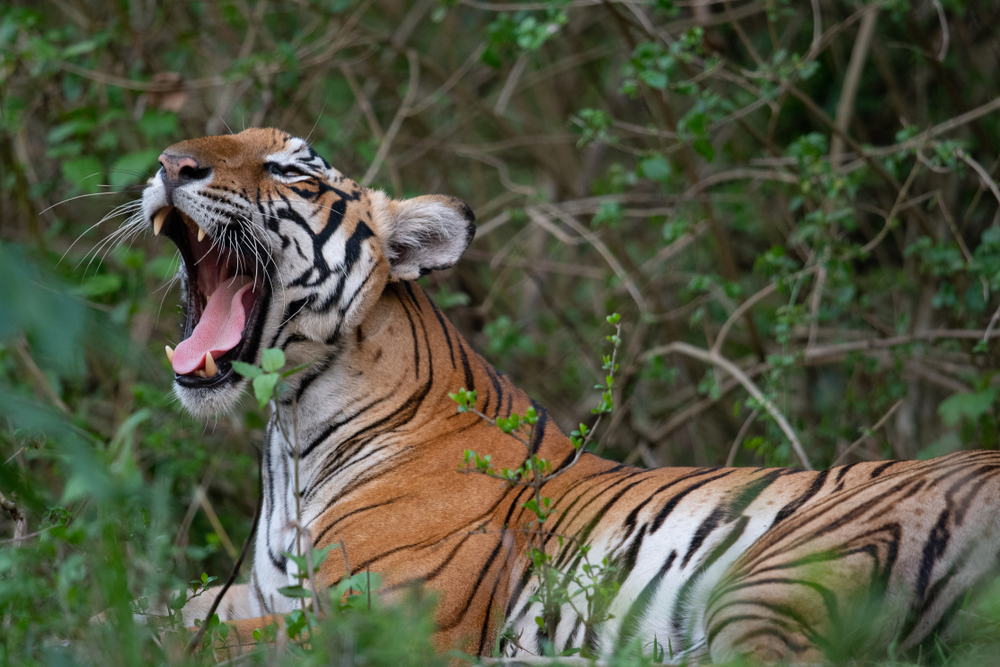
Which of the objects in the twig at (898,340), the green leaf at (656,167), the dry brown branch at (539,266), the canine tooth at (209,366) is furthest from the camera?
the dry brown branch at (539,266)

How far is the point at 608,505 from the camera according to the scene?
2.92m

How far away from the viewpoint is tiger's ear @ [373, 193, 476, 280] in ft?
11.1

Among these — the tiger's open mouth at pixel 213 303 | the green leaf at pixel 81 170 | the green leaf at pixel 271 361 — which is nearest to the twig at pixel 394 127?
the green leaf at pixel 81 170

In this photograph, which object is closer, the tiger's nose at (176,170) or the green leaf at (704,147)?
the tiger's nose at (176,170)

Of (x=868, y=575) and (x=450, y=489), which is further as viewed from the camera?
(x=450, y=489)

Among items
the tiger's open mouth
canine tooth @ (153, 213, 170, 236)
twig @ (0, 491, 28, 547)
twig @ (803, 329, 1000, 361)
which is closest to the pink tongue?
the tiger's open mouth

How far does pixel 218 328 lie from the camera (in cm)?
323

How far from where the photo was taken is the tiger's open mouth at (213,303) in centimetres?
310

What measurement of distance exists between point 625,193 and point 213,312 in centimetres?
326

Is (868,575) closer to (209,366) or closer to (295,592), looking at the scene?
(295,592)

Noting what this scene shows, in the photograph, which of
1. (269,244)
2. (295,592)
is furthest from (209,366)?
(295,592)

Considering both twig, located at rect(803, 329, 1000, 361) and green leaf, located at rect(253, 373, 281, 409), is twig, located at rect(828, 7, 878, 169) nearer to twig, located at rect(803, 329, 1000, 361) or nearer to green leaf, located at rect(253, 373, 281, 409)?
twig, located at rect(803, 329, 1000, 361)

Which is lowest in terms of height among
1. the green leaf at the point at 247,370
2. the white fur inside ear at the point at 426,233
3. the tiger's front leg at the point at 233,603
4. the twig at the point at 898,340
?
the tiger's front leg at the point at 233,603

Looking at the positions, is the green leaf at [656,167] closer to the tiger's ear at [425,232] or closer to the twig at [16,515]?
the tiger's ear at [425,232]
